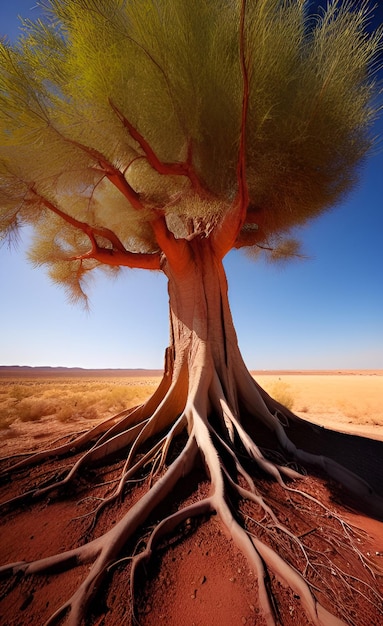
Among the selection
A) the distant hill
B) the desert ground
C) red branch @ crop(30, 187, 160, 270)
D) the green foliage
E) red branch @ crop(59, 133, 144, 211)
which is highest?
the distant hill

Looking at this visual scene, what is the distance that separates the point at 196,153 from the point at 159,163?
0.76 m

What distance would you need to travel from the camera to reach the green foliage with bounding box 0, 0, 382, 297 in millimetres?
2578

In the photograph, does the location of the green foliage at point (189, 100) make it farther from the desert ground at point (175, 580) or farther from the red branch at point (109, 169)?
the desert ground at point (175, 580)

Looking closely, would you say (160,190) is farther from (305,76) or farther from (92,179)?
(305,76)

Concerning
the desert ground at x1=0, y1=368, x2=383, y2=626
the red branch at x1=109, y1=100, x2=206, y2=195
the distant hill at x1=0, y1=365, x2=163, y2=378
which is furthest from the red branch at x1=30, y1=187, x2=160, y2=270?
the distant hill at x1=0, y1=365, x2=163, y2=378

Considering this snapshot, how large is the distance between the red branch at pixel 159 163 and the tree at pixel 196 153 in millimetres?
21

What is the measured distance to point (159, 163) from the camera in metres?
2.98

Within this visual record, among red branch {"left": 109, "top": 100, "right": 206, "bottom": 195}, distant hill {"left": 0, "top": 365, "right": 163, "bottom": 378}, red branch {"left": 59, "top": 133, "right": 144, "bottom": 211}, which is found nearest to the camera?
red branch {"left": 109, "top": 100, "right": 206, "bottom": 195}

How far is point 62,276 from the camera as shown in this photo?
5.83 meters

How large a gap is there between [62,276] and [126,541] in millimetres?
5147

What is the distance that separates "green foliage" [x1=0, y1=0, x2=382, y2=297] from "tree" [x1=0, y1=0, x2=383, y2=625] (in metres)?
0.02

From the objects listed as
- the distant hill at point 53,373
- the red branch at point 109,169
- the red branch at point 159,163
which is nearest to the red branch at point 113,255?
the red branch at point 109,169

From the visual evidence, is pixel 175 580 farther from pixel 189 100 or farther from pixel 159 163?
pixel 189 100

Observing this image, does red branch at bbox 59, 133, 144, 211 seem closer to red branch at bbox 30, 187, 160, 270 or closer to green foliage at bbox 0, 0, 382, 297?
green foliage at bbox 0, 0, 382, 297
